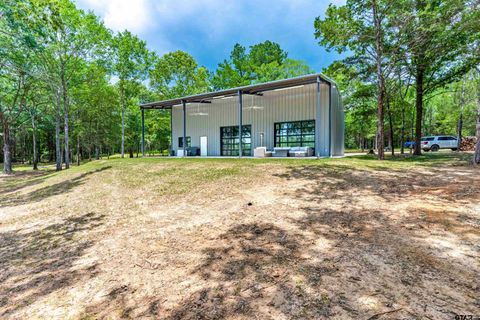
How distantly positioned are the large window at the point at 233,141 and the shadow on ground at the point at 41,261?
11912 millimetres

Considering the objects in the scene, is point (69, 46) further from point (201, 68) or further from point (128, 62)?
point (201, 68)

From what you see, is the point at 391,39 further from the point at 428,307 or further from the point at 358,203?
the point at 428,307

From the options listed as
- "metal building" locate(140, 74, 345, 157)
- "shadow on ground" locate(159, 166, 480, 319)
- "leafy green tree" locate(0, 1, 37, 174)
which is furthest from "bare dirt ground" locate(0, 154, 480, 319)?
"metal building" locate(140, 74, 345, 157)

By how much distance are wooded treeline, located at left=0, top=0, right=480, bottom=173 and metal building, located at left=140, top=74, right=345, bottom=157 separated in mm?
2029

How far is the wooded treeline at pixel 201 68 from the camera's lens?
11172mm

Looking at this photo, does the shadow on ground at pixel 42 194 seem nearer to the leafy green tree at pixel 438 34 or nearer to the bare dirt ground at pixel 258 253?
the bare dirt ground at pixel 258 253

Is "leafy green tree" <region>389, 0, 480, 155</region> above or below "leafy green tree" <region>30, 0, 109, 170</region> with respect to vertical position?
below

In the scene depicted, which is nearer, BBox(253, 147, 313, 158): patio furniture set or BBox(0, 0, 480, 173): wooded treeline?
BBox(0, 0, 480, 173): wooded treeline

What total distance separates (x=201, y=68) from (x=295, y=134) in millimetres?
18749

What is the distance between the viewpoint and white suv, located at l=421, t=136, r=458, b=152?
72.6ft

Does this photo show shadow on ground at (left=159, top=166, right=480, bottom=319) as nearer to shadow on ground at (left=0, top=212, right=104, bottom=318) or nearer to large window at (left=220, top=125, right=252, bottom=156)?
shadow on ground at (left=0, top=212, right=104, bottom=318)

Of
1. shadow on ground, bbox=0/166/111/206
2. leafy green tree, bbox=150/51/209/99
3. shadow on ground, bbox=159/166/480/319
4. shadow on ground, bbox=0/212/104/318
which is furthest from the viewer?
leafy green tree, bbox=150/51/209/99

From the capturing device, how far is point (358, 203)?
501 centimetres

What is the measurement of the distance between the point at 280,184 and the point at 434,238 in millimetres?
3917
